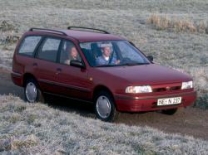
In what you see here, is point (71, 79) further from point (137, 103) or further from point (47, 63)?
point (137, 103)

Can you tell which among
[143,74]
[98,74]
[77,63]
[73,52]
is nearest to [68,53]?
[73,52]

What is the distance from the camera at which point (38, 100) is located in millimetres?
12570

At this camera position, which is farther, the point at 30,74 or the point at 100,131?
the point at 30,74

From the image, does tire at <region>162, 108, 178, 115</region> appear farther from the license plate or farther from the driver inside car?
the driver inside car

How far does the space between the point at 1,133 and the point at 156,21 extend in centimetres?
2461

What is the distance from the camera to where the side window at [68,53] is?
11.8 metres

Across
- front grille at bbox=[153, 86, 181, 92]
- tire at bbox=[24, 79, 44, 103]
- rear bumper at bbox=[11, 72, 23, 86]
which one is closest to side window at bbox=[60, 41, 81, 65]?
tire at bbox=[24, 79, 44, 103]

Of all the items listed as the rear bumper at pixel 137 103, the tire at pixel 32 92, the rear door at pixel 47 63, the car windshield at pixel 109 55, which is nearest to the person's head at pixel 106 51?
the car windshield at pixel 109 55

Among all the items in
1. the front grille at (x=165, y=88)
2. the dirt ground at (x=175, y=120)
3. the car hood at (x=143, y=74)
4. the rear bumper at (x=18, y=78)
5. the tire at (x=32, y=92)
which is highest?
the car hood at (x=143, y=74)

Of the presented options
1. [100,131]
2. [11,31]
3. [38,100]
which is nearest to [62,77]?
[38,100]

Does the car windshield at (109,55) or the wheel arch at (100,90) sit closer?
the wheel arch at (100,90)

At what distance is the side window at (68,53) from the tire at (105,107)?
101cm

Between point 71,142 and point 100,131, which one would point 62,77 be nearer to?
point 100,131

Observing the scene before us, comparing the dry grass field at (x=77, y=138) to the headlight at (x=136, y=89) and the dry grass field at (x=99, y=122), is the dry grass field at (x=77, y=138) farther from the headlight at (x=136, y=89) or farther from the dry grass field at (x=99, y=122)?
the headlight at (x=136, y=89)
